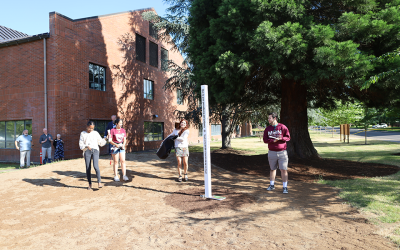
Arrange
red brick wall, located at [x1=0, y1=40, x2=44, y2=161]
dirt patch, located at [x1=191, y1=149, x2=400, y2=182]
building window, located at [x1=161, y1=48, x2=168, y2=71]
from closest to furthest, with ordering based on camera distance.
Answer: dirt patch, located at [x1=191, y1=149, x2=400, y2=182], red brick wall, located at [x1=0, y1=40, x2=44, y2=161], building window, located at [x1=161, y1=48, x2=168, y2=71]

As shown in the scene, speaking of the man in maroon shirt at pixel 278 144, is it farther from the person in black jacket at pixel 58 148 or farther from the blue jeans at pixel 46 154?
the blue jeans at pixel 46 154

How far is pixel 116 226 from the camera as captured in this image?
422cm

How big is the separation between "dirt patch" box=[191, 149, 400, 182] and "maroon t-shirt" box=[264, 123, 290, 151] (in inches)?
93.3

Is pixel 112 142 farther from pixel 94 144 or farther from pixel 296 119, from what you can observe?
pixel 296 119

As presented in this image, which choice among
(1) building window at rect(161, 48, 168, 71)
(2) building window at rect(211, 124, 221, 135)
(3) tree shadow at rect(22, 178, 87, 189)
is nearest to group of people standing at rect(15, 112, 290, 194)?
(3) tree shadow at rect(22, 178, 87, 189)

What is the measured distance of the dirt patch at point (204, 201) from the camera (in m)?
5.05

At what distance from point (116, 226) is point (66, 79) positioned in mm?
11608

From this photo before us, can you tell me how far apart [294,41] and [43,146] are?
38.5 feet

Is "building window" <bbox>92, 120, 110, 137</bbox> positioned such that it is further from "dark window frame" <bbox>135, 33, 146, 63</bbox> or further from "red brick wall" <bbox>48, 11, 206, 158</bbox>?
"dark window frame" <bbox>135, 33, 146, 63</bbox>

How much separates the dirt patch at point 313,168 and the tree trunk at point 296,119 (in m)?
0.51

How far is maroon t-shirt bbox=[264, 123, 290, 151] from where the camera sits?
591 cm

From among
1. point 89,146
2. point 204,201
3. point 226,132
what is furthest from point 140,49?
point 204,201

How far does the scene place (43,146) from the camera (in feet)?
39.4

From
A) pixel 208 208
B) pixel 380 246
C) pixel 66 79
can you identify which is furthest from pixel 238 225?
pixel 66 79
